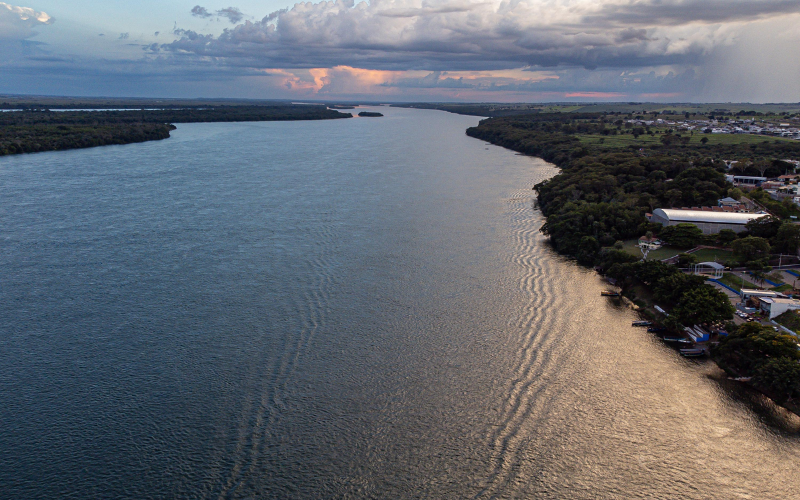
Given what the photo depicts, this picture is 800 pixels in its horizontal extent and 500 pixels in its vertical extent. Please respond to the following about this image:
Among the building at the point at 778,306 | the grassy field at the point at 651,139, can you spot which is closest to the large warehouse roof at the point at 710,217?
the building at the point at 778,306

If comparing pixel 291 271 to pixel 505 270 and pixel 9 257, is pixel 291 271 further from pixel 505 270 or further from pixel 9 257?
pixel 9 257

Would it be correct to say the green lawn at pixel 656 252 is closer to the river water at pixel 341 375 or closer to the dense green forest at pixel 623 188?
the dense green forest at pixel 623 188

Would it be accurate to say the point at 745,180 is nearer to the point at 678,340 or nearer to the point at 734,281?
the point at 734,281

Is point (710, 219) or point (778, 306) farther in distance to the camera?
point (710, 219)

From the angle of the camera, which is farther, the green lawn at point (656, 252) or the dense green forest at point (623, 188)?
the dense green forest at point (623, 188)

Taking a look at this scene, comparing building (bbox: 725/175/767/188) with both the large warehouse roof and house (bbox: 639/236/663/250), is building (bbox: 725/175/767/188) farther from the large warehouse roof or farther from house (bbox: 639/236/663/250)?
house (bbox: 639/236/663/250)

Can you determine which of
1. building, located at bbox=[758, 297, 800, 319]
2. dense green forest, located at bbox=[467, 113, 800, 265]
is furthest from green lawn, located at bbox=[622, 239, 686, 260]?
building, located at bbox=[758, 297, 800, 319]

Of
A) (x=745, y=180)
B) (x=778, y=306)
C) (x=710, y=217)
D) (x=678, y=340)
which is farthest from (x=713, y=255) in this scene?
(x=745, y=180)
